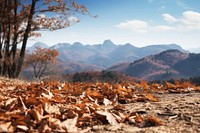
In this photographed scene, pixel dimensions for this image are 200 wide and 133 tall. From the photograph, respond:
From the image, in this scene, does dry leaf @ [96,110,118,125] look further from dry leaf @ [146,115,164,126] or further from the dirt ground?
dry leaf @ [146,115,164,126]

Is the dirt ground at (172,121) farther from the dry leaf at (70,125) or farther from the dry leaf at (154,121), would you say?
the dry leaf at (70,125)

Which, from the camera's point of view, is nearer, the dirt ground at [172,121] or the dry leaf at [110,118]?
the dirt ground at [172,121]

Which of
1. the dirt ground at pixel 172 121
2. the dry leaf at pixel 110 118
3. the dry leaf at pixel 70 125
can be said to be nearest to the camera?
the dry leaf at pixel 70 125

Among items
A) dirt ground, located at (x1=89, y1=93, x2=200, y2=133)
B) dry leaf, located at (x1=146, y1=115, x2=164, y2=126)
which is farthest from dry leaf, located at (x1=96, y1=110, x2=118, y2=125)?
dry leaf, located at (x1=146, y1=115, x2=164, y2=126)

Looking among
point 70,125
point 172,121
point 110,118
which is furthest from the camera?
point 172,121

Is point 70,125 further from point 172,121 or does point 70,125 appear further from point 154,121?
point 172,121

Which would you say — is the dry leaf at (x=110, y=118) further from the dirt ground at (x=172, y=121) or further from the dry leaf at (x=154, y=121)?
the dry leaf at (x=154, y=121)

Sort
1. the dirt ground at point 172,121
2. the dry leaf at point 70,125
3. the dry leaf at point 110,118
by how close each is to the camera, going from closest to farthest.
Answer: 1. the dry leaf at point 70,125
2. the dirt ground at point 172,121
3. the dry leaf at point 110,118

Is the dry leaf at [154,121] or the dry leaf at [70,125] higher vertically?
the dry leaf at [70,125]

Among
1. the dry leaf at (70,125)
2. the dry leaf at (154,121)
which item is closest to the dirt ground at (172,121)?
the dry leaf at (154,121)

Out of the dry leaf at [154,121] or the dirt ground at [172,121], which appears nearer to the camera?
the dirt ground at [172,121]

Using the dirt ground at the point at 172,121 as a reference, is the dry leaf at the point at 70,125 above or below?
above

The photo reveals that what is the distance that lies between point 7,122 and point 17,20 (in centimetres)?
1409

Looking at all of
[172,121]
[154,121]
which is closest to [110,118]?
[154,121]
